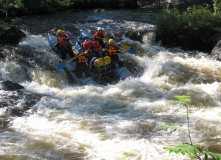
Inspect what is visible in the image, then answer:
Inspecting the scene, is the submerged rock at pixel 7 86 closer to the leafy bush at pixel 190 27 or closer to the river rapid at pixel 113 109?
the river rapid at pixel 113 109

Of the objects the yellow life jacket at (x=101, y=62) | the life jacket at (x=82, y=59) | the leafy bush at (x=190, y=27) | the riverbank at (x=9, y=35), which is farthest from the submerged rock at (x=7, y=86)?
the leafy bush at (x=190, y=27)

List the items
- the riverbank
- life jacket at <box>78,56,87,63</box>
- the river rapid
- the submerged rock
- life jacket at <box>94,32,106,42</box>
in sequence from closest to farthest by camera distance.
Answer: the river rapid
the submerged rock
life jacket at <box>78,56,87,63</box>
life jacket at <box>94,32,106,42</box>
the riverbank

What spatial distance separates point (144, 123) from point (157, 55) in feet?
18.5

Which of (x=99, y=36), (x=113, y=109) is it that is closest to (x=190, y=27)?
(x=99, y=36)

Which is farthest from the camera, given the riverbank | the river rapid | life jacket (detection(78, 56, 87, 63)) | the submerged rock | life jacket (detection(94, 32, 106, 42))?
the riverbank

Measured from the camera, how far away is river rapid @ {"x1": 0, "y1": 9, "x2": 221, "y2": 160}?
11.4ft

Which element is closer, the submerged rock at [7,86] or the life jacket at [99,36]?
the submerged rock at [7,86]

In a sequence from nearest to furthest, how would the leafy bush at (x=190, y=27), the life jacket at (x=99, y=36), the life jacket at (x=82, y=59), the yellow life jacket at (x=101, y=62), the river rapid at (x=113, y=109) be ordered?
the river rapid at (x=113, y=109), the yellow life jacket at (x=101, y=62), the life jacket at (x=82, y=59), the life jacket at (x=99, y=36), the leafy bush at (x=190, y=27)

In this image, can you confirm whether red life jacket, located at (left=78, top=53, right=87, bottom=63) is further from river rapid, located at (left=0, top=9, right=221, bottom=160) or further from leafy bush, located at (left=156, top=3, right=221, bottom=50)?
leafy bush, located at (left=156, top=3, right=221, bottom=50)

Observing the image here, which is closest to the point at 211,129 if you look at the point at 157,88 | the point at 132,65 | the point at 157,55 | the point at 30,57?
the point at 157,88

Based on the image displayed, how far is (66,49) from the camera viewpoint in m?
8.26

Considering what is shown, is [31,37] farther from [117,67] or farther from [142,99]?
[142,99]

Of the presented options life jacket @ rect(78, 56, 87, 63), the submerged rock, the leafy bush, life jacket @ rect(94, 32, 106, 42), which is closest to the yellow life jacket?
life jacket @ rect(78, 56, 87, 63)

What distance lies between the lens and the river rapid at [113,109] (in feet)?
11.4
